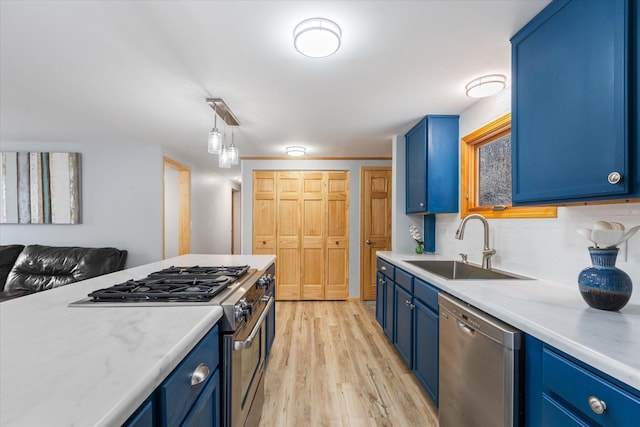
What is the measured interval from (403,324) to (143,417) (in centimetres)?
207

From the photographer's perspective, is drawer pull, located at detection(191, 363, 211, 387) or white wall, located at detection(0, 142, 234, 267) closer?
drawer pull, located at detection(191, 363, 211, 387)

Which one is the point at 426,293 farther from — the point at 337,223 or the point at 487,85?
the point at 337,223

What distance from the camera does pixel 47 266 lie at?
127 inches

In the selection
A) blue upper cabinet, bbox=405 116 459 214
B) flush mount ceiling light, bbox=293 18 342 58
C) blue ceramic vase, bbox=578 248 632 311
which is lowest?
blue ceramic vase, bbox=578 248 632 311

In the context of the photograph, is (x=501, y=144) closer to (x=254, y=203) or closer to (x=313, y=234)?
(x=313, y=234)

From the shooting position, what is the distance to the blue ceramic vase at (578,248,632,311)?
1039 millimetres

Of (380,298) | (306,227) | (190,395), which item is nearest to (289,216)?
(306,227)

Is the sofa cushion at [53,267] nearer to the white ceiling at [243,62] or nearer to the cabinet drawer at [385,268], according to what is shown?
the white ceiling at [243,62]

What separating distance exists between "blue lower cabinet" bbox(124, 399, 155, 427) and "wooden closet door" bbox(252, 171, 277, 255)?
12.3 ft

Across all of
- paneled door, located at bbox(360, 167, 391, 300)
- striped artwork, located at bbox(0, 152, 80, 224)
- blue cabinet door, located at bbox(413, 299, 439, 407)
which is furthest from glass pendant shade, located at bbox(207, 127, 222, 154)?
striped artwork, located at bbox(0, 152, 80, 224)

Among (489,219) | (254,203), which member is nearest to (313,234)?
(254,203)

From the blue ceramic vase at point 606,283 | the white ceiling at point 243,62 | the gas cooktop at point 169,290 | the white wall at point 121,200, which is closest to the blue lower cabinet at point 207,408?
the gas cooktop at point 169,290

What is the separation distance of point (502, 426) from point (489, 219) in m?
1.48

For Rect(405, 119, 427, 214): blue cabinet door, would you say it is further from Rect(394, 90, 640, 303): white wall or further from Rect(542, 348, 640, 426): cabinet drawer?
Rect(542, 348, 640, 426): cabinet drawer
